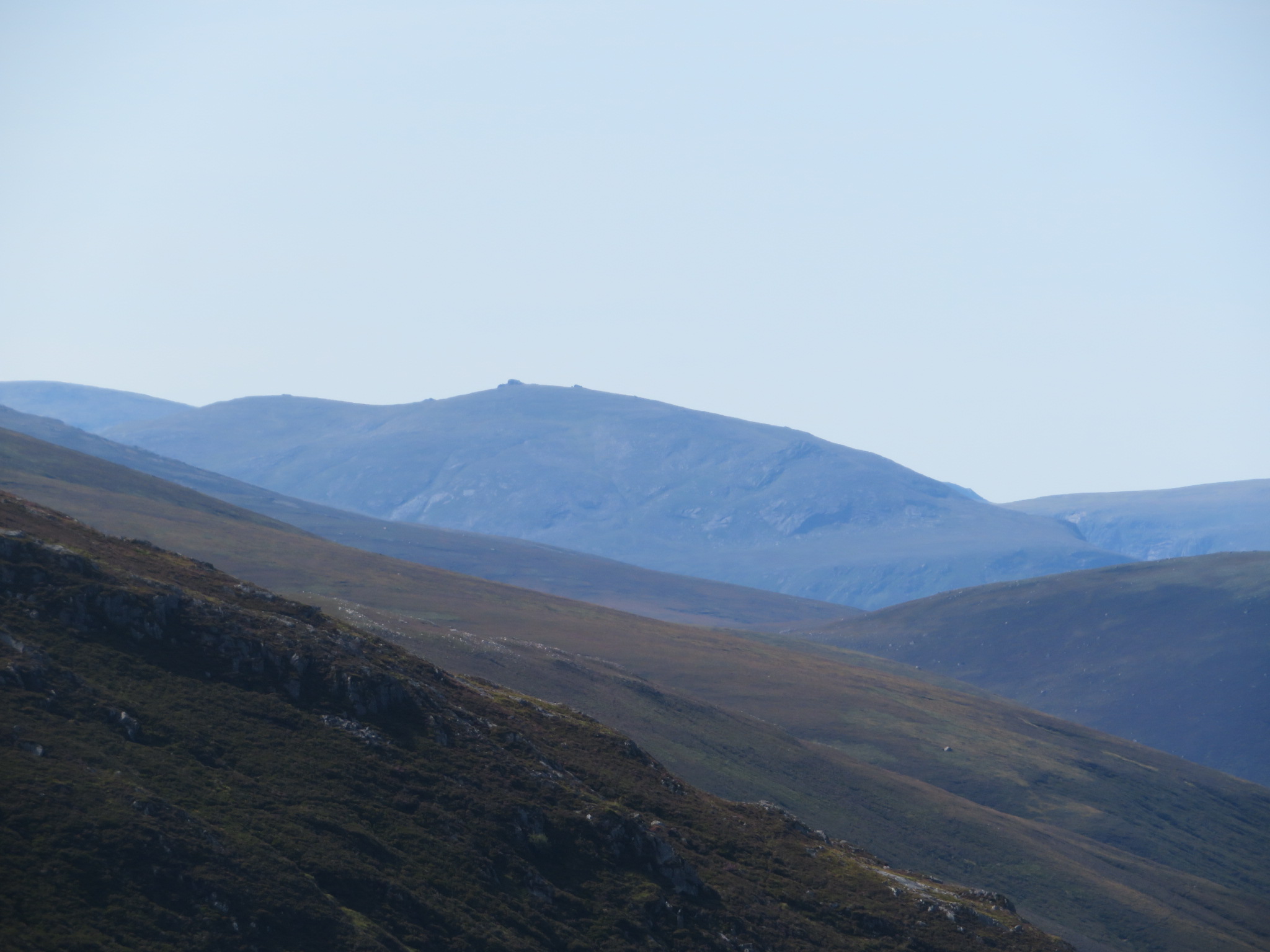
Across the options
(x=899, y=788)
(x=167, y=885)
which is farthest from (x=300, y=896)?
(x=899, y=788)

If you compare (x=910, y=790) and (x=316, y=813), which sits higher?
(x=316, y=813)

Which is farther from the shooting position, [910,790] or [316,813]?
[910,790]

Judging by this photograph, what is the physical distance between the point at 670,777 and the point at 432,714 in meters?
22.3

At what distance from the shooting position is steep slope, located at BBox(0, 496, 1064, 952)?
43.6 meters

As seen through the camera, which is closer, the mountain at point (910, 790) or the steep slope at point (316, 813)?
the steep slope at point (316, 813)

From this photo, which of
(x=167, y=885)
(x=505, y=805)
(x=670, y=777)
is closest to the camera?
(x=167, y=885)

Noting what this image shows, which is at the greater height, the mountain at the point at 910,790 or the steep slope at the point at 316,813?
the steep slope at the point at 316,813

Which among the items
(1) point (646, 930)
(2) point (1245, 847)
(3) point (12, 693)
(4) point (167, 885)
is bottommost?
(2) point (1245, 847)

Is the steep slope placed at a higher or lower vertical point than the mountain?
higher

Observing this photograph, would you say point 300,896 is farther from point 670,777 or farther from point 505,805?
point 670,777

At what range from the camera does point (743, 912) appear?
6312 centimetres

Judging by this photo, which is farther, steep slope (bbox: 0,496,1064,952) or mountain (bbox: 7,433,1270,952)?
mountain (bbox: 7,433,1270,952)

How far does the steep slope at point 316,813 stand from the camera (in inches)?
1718

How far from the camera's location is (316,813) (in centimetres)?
5319
